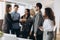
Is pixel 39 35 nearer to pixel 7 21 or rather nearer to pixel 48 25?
pixel 48 25

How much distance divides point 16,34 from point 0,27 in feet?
0.50

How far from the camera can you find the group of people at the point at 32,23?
1135 mm

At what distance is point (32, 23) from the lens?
1165 millimetres

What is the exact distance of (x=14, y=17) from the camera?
3.93 ft

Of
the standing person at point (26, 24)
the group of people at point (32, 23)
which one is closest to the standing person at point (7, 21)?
the group of people at point (32, 23)

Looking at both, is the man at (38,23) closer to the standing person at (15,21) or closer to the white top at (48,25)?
the white top at (48,25)

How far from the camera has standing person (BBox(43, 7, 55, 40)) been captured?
113 cm

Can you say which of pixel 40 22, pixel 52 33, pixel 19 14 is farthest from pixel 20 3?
pixel 52 33

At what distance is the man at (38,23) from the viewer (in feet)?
3.76

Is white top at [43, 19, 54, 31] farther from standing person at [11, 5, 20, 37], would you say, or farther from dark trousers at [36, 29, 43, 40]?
standing person at [11, 5, 20, 37]

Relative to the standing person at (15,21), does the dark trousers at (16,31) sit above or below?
below

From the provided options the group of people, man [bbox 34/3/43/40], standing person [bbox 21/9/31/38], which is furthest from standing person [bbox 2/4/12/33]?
man [bbox 34/3/43/40]

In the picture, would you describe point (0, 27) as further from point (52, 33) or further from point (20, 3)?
point (52, 33)

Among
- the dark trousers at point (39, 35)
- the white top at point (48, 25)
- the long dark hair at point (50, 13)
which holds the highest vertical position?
the long dark hair at point (50, 13)
